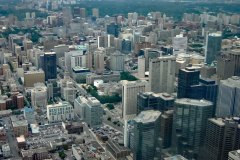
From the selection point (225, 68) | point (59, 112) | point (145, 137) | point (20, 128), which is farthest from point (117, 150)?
point (225, 68)

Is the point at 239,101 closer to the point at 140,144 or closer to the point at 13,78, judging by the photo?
the point at 140,144

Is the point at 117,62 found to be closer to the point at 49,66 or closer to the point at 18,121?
the point at 49,66

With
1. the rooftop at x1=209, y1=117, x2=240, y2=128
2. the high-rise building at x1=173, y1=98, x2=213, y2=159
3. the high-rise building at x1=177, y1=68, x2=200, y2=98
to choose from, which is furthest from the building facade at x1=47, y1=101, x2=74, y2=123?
the rooftop at x1=209, y1=117, x2=240, y2=128

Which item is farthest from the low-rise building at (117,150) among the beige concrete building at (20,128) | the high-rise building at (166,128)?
the beige concrete building at (20,128)

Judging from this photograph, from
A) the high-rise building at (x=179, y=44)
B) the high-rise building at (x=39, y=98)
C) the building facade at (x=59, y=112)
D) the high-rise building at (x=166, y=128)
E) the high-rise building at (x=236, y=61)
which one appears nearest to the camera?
the high-rise building at (x=166, y=128)

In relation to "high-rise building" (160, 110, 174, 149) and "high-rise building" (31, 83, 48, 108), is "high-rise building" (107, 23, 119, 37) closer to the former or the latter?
"high-rise building" (31, 83, 48, 108)

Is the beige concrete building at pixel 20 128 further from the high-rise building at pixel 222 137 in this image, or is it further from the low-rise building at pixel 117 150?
the high-rise building at pixel 222 137
